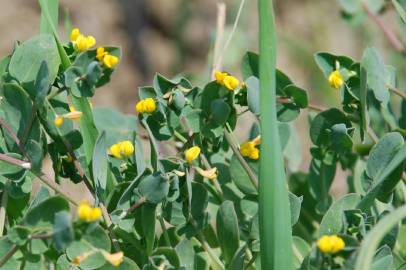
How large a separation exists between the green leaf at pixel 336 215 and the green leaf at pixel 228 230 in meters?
0.09

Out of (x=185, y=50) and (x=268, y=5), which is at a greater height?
(x=268, y=5)

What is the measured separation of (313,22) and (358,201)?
2.28 m

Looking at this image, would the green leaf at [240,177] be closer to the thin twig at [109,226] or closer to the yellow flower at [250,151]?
the yellow flower at [250,151]

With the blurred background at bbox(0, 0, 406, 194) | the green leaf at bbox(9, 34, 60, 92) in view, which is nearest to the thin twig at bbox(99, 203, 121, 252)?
the green leaf at bbox(9, 34, 60, 92)

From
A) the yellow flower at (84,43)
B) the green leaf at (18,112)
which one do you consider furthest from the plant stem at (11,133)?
the yellow flower at (84,43)

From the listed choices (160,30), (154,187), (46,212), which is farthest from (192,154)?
(160,30)

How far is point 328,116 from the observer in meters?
0.91

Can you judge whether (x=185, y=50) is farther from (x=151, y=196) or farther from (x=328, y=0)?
(x=151, y=196)

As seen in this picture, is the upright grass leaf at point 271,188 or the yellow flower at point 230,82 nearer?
the upright grass leaf at point 271,188

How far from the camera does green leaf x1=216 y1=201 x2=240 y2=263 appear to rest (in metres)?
0.83

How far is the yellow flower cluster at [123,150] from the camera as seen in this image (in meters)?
0.83

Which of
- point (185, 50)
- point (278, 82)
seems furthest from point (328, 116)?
point (185, 50)

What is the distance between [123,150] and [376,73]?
11.8 inches

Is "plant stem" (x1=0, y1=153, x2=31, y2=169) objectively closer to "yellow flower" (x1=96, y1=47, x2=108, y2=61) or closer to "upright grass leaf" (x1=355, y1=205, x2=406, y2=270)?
"yellow flower" (x1=96, y1=47, x2=108, y2=61)
